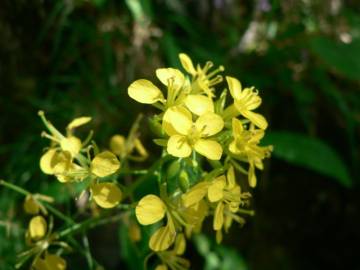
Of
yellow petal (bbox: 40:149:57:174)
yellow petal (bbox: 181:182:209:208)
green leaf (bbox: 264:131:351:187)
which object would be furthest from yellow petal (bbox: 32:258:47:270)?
green leaf (bbox: 264:131:351:187)

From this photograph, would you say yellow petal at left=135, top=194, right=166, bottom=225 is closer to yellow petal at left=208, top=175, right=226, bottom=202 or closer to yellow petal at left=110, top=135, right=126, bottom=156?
yellow petal at left=208, top=175, right=226, bottom=202

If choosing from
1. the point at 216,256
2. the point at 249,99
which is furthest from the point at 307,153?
the point at 249,99

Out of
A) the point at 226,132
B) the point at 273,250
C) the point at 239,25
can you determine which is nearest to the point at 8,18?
the point at 239,25

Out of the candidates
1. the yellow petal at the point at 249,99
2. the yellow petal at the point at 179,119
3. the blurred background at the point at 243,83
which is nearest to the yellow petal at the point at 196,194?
the yellow petal at the point at 179,119

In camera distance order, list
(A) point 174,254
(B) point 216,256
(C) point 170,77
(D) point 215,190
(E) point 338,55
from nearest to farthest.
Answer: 1. (D) point 215,190
2. (C) point 170,77
3. (A) point 174,254
4. (B) point 216,256
5. (E) point 338,55

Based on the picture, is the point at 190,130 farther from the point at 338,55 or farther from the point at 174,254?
the point at 338,55

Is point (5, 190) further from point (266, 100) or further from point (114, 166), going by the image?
point (266, 100)
